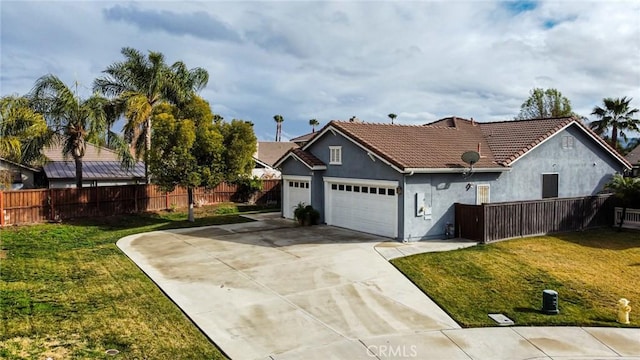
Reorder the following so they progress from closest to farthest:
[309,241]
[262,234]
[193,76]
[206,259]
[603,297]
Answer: [603,297], [206,259], [309,241], [262,234], [193,76]

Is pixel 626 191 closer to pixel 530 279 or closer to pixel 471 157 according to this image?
pixel 471 157

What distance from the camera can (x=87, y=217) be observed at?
22.1m

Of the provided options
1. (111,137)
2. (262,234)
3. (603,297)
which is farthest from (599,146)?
(111,137)

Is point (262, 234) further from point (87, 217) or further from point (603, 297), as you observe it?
point (603, 297)

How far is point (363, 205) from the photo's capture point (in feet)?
59.7

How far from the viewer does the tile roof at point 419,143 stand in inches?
662

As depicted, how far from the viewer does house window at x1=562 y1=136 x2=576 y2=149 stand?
20948 millimetres

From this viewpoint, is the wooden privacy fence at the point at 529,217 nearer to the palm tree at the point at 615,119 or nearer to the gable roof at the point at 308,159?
the gable roof at the point at 308,159

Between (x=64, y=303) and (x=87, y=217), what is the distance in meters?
13.8

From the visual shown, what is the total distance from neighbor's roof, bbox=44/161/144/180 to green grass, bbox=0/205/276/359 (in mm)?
11527

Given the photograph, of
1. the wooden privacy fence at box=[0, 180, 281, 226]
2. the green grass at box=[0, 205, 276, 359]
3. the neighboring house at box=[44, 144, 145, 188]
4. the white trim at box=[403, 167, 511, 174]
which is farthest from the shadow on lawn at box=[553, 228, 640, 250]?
the neighboring house at box=[44, 144, 145, 188]

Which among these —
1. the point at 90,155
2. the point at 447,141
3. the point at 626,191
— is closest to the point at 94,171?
the point at 90,155

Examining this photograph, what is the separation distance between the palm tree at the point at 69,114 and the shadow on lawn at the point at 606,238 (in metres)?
22.1

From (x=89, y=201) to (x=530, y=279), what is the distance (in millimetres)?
20439
